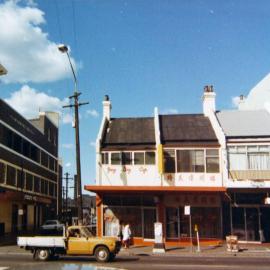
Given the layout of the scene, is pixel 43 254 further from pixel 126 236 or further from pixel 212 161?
pixel 212 161

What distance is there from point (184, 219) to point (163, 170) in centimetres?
363

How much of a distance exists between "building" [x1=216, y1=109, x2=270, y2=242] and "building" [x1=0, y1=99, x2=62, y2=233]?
16.5 m

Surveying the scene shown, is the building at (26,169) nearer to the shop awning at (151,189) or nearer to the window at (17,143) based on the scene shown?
the window at (17,143)

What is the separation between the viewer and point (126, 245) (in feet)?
86.2

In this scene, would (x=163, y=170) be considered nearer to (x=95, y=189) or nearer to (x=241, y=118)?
(x=95, y=189)

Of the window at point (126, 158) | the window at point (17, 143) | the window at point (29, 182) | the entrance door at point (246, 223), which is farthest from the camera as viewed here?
the window at point (29, 182)

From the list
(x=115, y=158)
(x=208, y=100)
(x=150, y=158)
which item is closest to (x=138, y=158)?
(x=150, y=158)

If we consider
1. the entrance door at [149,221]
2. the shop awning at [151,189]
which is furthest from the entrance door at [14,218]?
the entrance door at [149,221]

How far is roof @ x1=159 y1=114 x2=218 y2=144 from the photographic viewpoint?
2923 centimetres

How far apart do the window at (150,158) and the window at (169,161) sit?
76 centimetres

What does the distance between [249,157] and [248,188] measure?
2.37m

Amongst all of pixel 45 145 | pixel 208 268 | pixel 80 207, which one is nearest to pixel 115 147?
pixel 80 207

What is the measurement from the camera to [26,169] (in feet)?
144

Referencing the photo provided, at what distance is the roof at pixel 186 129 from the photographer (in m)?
29.2
